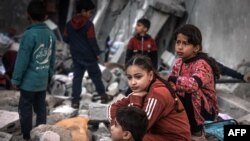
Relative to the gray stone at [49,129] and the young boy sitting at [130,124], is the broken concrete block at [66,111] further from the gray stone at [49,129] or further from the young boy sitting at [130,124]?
the young boy sitting at [130,124]

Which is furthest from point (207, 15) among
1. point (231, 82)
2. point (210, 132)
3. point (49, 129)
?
point (49, 129)

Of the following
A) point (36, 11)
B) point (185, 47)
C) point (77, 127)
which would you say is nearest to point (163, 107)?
point (185, 47)

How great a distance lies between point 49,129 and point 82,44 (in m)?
2.19

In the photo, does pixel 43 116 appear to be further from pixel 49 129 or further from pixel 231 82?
pixel 231 82

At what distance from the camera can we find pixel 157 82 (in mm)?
2754

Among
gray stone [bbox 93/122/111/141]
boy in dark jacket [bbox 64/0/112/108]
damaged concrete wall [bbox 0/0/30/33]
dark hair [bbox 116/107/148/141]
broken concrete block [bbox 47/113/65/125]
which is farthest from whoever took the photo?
damaged concrete wall [bbox 0/0/30/33]

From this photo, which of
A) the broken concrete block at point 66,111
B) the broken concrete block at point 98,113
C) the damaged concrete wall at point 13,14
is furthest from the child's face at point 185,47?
the damaged concrete wall at point 13,14

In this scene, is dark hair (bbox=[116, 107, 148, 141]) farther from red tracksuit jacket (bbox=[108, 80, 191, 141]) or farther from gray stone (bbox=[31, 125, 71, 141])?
gray stone (bbox=[31, 125, 71, 141])

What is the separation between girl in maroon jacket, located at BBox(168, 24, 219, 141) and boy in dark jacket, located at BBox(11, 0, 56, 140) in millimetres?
1542

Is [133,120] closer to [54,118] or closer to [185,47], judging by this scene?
[185,47]

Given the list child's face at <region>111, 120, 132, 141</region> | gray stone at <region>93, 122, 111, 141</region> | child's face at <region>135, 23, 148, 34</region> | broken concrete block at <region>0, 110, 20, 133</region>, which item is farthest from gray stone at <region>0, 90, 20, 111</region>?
child's face at <region>111, 120, 132, 141</region>

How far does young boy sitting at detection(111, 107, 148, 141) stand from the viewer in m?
2.52

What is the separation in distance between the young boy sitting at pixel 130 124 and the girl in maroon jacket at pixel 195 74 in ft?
1.95

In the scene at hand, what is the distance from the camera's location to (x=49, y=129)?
3.97 meters
